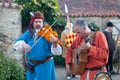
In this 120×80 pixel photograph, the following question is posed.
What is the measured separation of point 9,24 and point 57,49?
4.01 metres

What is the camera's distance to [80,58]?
5379 mm

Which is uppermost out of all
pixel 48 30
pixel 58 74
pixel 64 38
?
pixel 48 30

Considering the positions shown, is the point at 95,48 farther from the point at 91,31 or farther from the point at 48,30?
the point at 48,30

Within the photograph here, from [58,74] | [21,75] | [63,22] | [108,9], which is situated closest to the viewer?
[21,75]

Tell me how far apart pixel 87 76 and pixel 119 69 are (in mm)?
6219

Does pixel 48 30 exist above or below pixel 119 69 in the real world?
above

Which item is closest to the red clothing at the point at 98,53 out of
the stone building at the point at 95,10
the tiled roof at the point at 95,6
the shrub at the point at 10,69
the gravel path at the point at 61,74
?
the shrub at the point at 10,69

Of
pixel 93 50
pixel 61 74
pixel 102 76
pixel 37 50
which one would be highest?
pixel 93 50

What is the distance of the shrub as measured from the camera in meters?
8.10

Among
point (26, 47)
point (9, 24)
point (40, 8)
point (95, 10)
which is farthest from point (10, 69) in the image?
point (95, 10)

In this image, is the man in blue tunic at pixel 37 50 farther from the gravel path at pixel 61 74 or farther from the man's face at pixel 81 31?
the gravel path at pixel 61 74

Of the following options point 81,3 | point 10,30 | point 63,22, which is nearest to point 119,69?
point 63,22

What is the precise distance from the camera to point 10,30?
9.73 m

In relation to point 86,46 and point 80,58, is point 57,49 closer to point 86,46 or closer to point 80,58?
point 80,58
